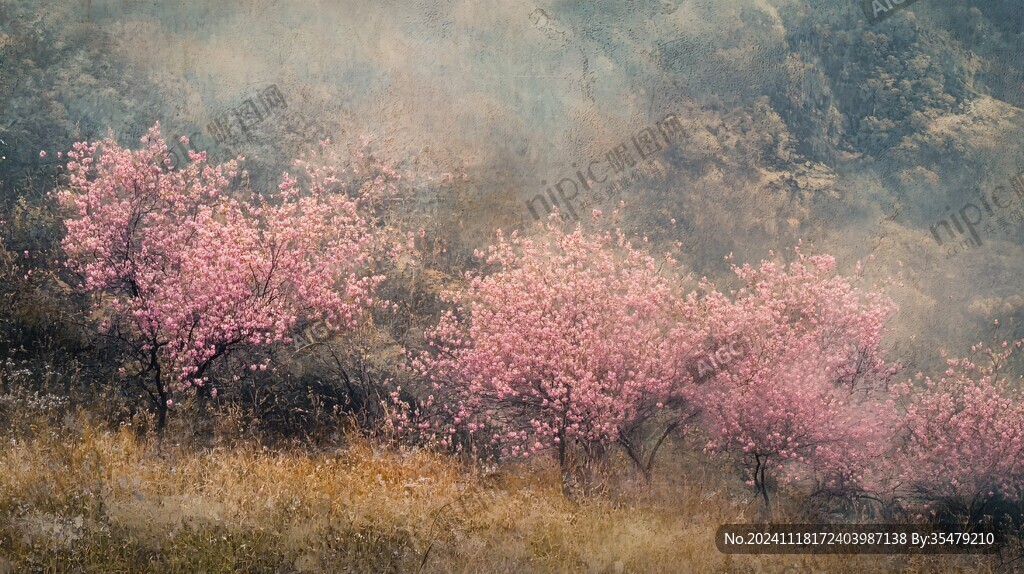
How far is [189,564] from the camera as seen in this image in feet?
24.4

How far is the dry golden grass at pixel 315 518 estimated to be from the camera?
301 inches

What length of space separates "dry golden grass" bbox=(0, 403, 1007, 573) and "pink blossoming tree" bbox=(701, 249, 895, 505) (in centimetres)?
154

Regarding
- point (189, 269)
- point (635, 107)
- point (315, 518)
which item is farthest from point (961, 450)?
point (189, 269)

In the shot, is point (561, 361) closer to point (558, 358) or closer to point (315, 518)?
point (558, 358)

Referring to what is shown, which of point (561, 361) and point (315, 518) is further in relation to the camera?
point (561, 361)

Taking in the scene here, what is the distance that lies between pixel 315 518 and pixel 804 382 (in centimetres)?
829

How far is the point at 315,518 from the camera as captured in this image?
8.64 meters

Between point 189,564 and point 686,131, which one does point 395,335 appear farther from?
point 686,131

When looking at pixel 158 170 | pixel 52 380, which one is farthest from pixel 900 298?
pixel 52 380

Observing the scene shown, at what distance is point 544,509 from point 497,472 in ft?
5.29

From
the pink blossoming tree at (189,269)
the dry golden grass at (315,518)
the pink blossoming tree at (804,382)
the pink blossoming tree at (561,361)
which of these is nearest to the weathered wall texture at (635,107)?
the pink blossoming tree at (804,382)

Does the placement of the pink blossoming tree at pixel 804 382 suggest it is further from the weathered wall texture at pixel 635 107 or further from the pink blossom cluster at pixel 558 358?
the weathered wall texture at pixel 635 107

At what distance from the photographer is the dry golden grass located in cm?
764

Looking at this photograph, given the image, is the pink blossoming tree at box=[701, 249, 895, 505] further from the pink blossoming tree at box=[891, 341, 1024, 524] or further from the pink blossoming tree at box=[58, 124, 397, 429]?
the pink blossoming tree at box=[58, 124, 397, 429]
